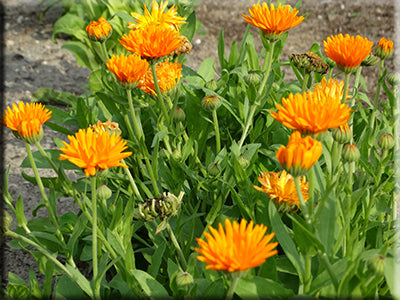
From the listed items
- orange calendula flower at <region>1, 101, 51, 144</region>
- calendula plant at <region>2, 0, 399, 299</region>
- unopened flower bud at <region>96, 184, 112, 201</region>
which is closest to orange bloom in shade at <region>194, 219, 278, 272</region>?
calendula plant at <region>2, 0, 399, 299</region>

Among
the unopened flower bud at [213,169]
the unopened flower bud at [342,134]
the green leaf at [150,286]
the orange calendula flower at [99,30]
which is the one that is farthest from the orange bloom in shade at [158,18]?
the green leaf at [150,286]

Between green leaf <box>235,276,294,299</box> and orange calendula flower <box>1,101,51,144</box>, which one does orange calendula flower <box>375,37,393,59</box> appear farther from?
orange calendula flower <box>1,101,51,144</box>

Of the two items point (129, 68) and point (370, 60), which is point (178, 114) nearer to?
point (129, 68)

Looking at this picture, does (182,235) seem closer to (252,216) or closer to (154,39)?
(252,216)

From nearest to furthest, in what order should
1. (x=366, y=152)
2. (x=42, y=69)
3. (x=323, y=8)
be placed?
(x=366, y=152) < (x=42, y=69) < (x=323, y=8)

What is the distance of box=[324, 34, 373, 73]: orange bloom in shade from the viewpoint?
1.46 m

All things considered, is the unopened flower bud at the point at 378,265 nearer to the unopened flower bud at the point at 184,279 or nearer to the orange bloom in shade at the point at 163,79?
the unopened flower bud at the point at 184,279

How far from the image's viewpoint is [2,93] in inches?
132

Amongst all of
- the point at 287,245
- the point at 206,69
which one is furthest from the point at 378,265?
the point at 206,69

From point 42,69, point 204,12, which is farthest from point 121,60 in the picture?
point 204,12

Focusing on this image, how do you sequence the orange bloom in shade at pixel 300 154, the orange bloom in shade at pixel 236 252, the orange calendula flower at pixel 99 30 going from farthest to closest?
the orange calendula flower at pixel 99 30 < the orange bloom in shade at pixel 300 154 < the orange bloom in shade at pixel 236 252

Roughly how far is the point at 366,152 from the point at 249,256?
3.37 ft

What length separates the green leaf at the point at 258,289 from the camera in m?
1.26

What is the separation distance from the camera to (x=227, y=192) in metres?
1.69
